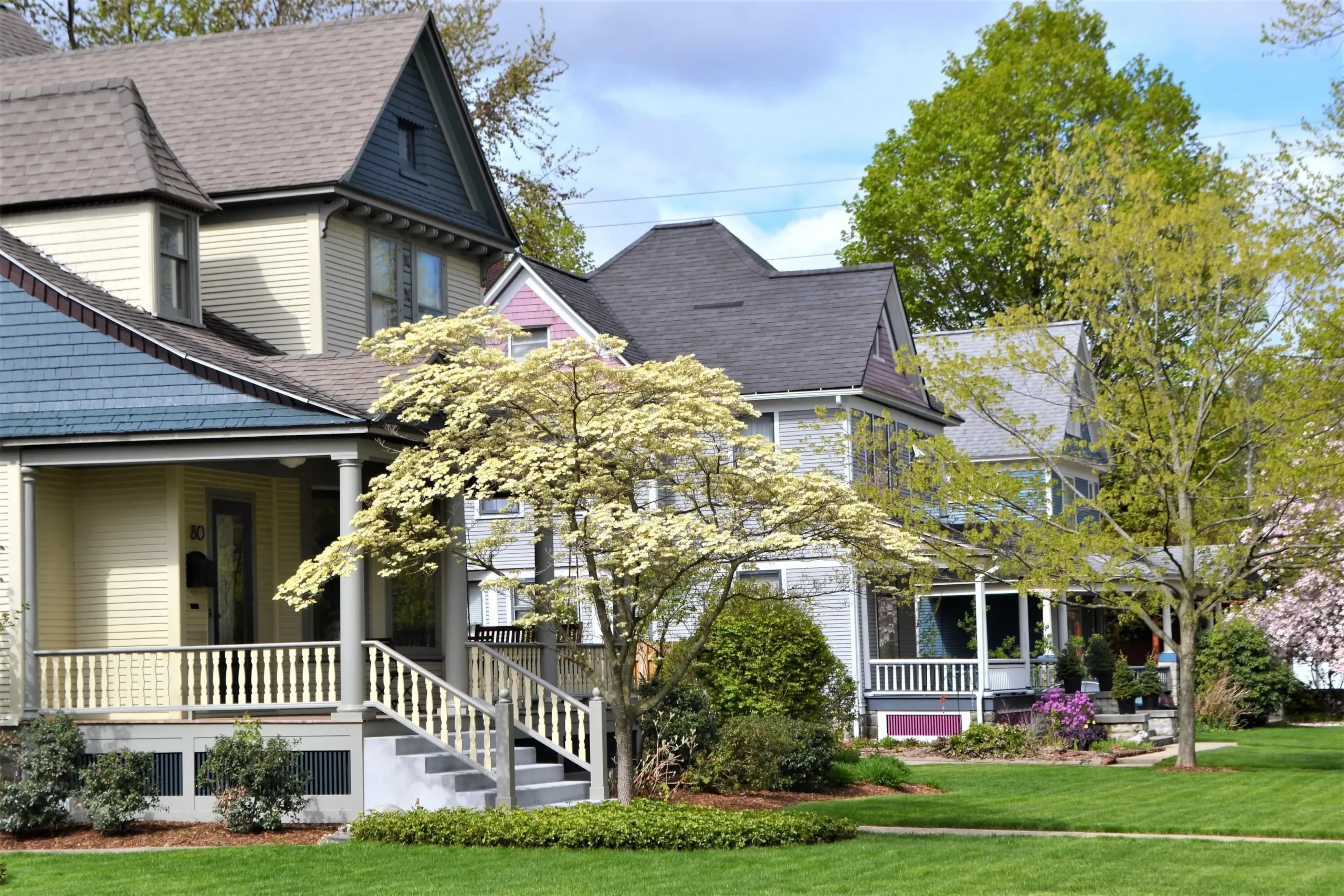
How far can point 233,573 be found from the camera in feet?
69.2

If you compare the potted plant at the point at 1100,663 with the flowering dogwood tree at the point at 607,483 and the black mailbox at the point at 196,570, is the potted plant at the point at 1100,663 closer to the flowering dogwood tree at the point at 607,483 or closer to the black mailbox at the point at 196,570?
the flowering dogwood tree at the point at 607,483

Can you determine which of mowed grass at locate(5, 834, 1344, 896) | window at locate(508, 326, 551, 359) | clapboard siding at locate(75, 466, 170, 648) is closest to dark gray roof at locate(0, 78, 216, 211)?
clapboard siding at locate(75, 466, 170, 648)

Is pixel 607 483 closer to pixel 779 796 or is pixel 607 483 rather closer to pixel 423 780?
pixel 423 780

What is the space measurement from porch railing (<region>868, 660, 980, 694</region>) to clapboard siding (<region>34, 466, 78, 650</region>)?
17.2 m

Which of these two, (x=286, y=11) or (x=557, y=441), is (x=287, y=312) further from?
(x=286, y=11)

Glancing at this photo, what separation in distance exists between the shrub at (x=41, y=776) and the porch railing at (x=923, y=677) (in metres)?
18.2

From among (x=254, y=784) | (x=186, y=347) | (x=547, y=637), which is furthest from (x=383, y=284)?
(x=254, y=784)

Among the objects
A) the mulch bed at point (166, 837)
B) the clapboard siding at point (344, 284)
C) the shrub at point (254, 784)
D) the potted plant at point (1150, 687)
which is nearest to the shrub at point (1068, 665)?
the potted plant at point (1150, 687)

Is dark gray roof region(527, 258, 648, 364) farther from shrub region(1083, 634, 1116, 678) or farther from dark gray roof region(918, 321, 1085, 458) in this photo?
shrub region(1083, 634, 1116, 678)

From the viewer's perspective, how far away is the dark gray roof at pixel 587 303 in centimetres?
3484

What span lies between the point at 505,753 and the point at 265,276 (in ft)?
27.2

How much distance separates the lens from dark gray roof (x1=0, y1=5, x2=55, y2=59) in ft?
85.0

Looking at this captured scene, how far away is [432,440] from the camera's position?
17188mm

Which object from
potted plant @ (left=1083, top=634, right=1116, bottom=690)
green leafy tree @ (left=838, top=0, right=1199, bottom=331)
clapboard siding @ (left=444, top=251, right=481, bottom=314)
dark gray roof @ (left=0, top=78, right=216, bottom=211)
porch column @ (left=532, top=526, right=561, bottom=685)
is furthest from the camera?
green leafy tree @ (left=838, top=0, right=1199, bottom=331)
